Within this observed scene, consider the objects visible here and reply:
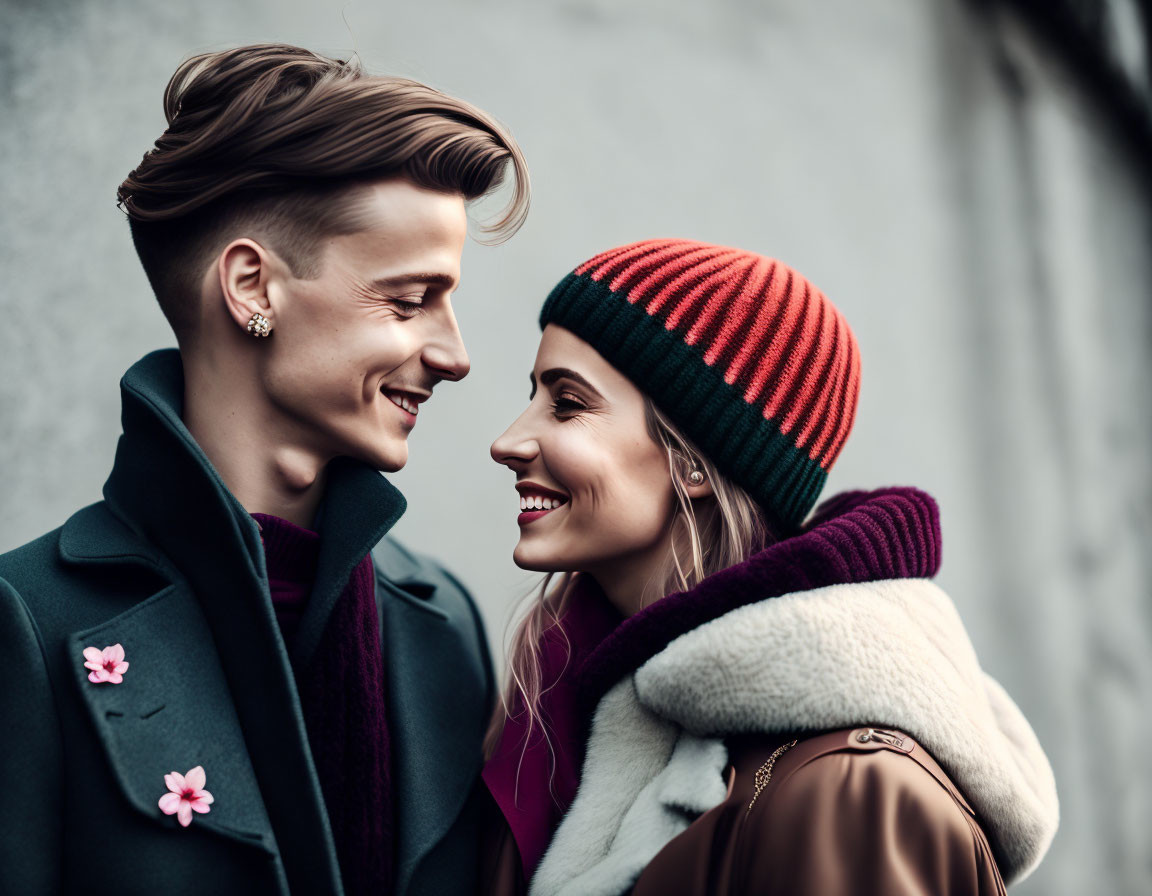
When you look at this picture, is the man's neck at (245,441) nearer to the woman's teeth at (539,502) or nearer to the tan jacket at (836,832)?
the woman's teeth at (539,502)

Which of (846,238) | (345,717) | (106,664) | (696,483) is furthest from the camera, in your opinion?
(846,238)

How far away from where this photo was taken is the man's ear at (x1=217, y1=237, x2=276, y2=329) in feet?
6.10

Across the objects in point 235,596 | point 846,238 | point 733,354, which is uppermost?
point 846,238

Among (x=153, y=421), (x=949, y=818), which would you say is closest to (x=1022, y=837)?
(x=949, y=818)

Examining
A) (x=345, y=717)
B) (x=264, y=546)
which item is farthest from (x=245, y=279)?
(x=345, y=717)

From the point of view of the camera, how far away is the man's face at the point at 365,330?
1.87m

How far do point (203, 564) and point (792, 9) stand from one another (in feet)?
11.5

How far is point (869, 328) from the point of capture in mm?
4242

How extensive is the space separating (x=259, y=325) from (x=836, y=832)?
4.41ft

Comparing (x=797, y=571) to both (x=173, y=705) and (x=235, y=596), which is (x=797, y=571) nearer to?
(x=235, y=596)

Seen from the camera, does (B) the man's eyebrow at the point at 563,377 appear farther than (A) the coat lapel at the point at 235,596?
Yes

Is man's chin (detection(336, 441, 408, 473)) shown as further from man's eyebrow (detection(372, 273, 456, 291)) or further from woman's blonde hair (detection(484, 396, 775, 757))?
woman's blonde hair (detection(484, 396, 775, 757))

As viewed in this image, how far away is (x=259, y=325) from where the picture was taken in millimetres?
1854

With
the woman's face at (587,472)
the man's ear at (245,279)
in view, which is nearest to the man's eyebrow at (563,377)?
the woman's face at (587,472)
